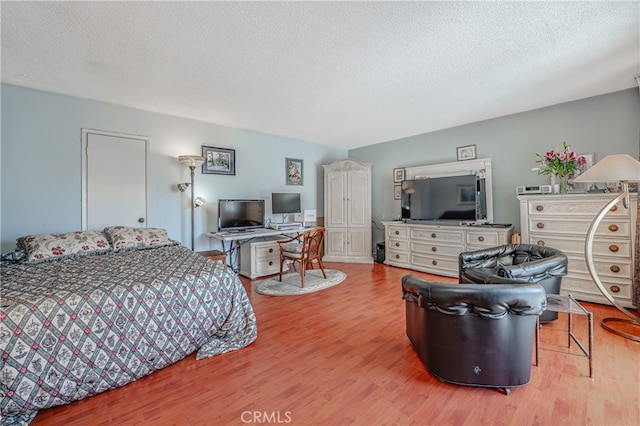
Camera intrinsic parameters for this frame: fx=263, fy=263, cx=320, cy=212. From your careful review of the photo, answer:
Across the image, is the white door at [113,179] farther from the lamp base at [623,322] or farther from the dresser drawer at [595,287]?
the dresser drawer at [595,287]

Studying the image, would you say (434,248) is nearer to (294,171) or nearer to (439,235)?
(439,235)

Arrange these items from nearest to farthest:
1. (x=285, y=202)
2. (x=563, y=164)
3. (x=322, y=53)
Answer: (x=322, y=53) → (x=563, y=164) → (x=285, y=202)

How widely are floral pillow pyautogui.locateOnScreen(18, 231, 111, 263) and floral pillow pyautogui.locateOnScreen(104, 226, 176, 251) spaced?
99 millimetres

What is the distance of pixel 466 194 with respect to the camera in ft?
13.7

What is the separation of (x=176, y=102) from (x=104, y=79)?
0.76 m

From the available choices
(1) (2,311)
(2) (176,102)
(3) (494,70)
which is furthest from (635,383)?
(2) (176,102)

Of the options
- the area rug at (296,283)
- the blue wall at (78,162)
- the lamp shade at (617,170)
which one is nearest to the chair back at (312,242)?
the area rug at (296,283)

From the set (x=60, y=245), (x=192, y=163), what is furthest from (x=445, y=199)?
(x=60, y=245)

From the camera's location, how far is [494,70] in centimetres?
264

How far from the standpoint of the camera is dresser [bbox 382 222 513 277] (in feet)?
12.8

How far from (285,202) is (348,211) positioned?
133 centimetres

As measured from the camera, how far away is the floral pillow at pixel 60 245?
8.20 feet

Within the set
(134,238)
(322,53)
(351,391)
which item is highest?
(322,53)

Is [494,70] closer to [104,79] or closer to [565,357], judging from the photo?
[565,357]
